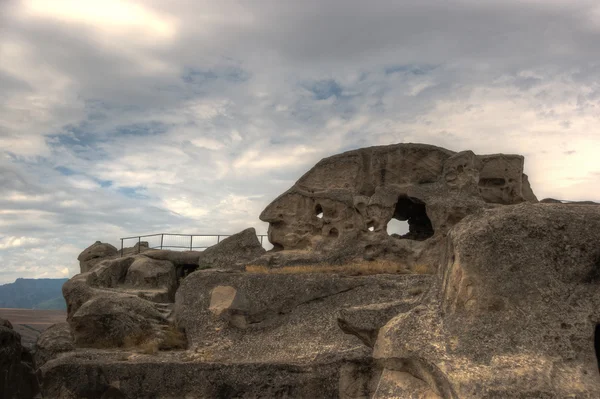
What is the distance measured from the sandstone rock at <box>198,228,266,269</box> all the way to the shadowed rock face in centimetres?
57

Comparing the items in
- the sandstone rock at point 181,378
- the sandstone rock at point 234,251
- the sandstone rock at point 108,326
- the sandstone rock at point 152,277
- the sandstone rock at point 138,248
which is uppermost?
the sandstone rock at point 138,248

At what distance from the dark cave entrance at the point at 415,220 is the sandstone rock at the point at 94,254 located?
1151 centimetres

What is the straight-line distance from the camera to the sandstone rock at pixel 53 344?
48.7 ft

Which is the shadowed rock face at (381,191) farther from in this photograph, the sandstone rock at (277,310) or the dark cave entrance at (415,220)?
the sandstone rock at (277,310)

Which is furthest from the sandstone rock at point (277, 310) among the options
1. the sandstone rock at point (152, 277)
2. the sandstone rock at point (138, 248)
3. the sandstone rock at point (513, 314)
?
the sandstone rock at point (138, 248)

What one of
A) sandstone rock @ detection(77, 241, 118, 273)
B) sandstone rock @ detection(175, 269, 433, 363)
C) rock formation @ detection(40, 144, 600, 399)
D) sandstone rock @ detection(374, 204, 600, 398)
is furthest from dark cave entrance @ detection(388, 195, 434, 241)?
sandstone rock @ detection(374, 204, 600, 398)

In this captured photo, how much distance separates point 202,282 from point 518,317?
33.1ft

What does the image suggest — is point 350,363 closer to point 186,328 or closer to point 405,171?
point 186,328

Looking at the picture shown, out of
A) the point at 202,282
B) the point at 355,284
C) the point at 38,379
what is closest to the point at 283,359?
the point at 355,284

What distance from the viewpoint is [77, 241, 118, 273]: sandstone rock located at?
79.8 ft

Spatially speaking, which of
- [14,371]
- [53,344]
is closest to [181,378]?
[14,371]

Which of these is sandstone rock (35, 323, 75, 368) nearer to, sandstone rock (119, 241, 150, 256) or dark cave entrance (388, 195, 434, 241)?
sandstone rock (119, 241, 150, 256)

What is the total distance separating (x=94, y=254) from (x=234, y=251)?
868 centimetres

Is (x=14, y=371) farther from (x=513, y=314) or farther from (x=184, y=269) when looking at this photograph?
(x=513, y=314)
